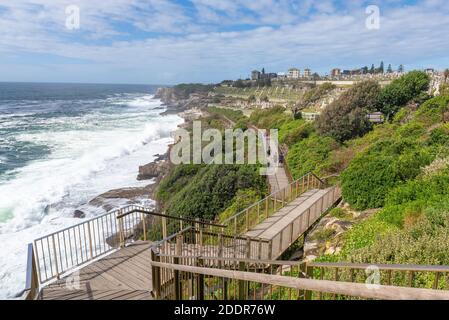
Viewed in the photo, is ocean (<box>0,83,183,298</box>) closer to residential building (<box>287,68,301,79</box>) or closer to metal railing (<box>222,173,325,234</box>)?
metal railing (<box>222,173,325,234</box>)

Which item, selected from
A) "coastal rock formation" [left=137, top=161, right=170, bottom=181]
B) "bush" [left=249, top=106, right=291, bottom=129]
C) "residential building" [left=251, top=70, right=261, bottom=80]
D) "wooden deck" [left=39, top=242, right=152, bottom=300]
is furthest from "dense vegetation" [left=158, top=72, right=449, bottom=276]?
"residential building" [left=251, top=70, right=261, bottom=80]

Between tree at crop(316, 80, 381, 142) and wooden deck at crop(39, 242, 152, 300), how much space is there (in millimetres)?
21551

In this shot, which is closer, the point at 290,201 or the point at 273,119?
the point at 290,201

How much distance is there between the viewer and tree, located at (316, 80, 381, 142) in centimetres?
2572

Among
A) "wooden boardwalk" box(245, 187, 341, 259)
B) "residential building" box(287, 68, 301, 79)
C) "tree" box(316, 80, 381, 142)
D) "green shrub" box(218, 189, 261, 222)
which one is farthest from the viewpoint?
"residential building" box(287, 68, 301, 79)

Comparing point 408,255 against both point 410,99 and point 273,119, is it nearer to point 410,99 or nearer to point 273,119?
point 410,99

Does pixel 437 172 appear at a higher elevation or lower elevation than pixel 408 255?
higher

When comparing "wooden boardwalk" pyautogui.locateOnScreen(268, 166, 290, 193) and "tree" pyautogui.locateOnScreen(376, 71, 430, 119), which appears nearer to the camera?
"wooden boardwalk" pyautogui.locateOnScreen(268, 166, 290, 193)

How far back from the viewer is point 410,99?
2847 cm

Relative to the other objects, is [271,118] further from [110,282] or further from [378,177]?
[110,282]

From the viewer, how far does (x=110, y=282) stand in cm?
695

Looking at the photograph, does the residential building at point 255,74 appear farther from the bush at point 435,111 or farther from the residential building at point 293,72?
the bush at point 435,111
